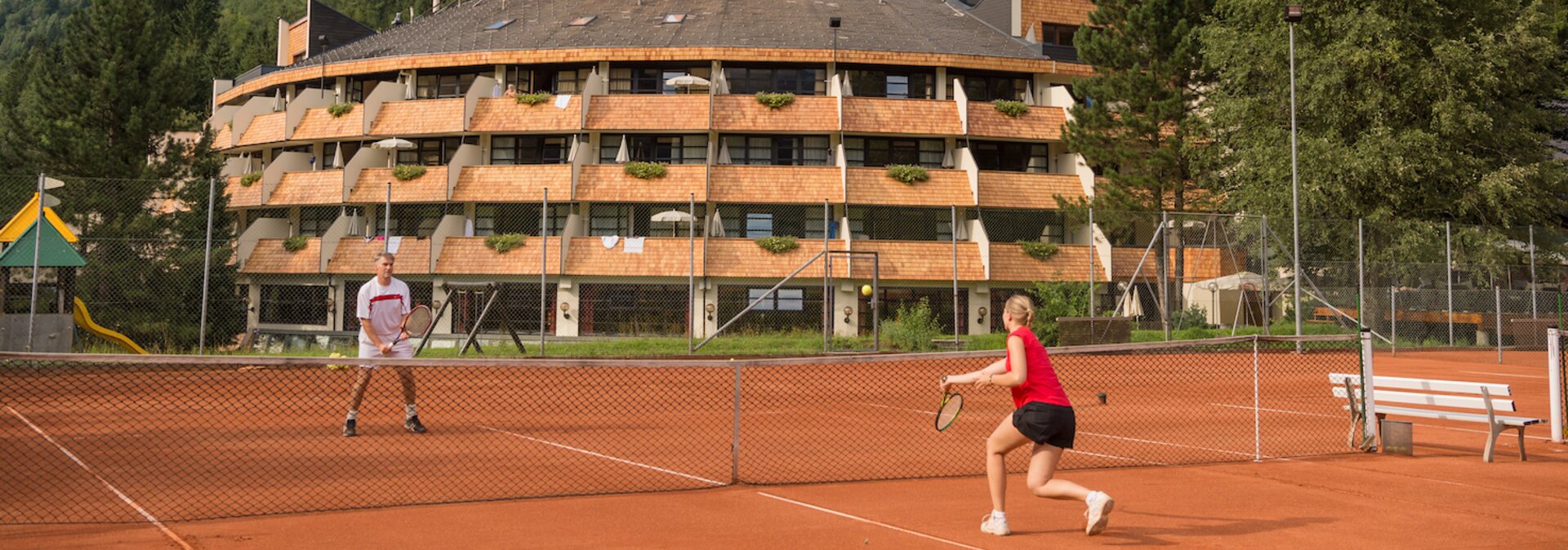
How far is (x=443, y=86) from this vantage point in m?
42.3

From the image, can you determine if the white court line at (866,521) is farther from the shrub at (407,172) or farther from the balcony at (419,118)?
the balcony at (419,118)

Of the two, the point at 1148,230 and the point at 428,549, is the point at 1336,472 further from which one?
the point at 1148,230

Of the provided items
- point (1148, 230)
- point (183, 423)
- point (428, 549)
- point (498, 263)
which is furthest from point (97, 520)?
point (1148, 230)

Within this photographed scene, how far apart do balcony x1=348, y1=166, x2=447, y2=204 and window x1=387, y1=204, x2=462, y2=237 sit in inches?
53.0

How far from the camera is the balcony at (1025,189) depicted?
37750mm

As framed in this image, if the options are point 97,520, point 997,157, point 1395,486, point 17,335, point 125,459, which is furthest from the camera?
point 997,157

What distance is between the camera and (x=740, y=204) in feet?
128

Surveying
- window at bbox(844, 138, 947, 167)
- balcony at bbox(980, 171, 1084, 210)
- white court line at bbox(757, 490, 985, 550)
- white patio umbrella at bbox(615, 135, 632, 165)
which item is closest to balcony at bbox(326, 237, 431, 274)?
white patio umbrella at bbox(615, 135, 632, 165)

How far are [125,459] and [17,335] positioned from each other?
1143 centimetres

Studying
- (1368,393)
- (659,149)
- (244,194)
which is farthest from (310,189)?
(1368,393)

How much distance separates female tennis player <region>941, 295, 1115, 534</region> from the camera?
270 inches

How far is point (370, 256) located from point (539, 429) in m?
26.4

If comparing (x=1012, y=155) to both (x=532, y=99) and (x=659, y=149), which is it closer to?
(x=659, y=149)

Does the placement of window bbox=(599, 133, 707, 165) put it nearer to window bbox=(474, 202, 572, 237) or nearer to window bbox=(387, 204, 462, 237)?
window bbox=(474, 202, 572, 237)
